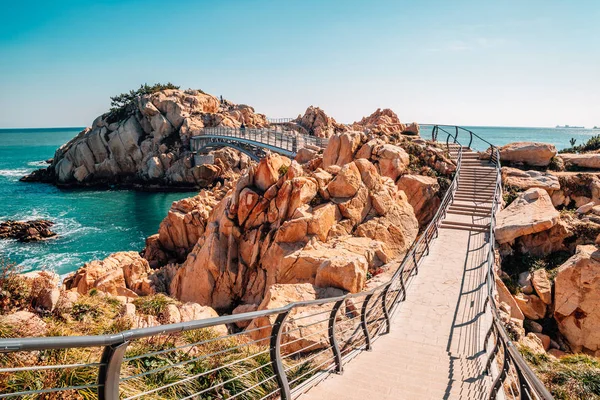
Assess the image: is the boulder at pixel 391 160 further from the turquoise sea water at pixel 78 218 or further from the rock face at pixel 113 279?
the turquoise sea water at pixel 78 218

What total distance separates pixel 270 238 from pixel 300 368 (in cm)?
983

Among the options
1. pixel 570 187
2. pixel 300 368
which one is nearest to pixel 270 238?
pixel 300 368

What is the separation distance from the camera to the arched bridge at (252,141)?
33472 millimetres

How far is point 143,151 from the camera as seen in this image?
6219cm

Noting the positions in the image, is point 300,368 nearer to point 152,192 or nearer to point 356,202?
point 356,202

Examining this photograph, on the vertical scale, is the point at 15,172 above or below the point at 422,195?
below

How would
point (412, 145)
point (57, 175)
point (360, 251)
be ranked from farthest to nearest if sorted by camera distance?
point (57, 175) → point (412, 145) → point (360, 251)

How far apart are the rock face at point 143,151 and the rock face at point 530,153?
43.3 m

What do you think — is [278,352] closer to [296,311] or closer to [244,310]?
[296,311]

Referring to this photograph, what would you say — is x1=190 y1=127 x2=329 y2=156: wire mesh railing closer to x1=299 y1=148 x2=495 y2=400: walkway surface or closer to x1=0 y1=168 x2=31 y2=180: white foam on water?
x1=299 y1=148 x2=495 y2=400: walkway surface

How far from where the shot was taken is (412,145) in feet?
76.3

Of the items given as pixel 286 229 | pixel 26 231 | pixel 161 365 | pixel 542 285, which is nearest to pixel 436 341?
pixel 161 365

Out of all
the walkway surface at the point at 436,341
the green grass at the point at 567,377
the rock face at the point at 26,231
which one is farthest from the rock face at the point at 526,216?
the rock face at the point at 26,231

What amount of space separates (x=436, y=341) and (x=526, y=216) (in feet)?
35.5
